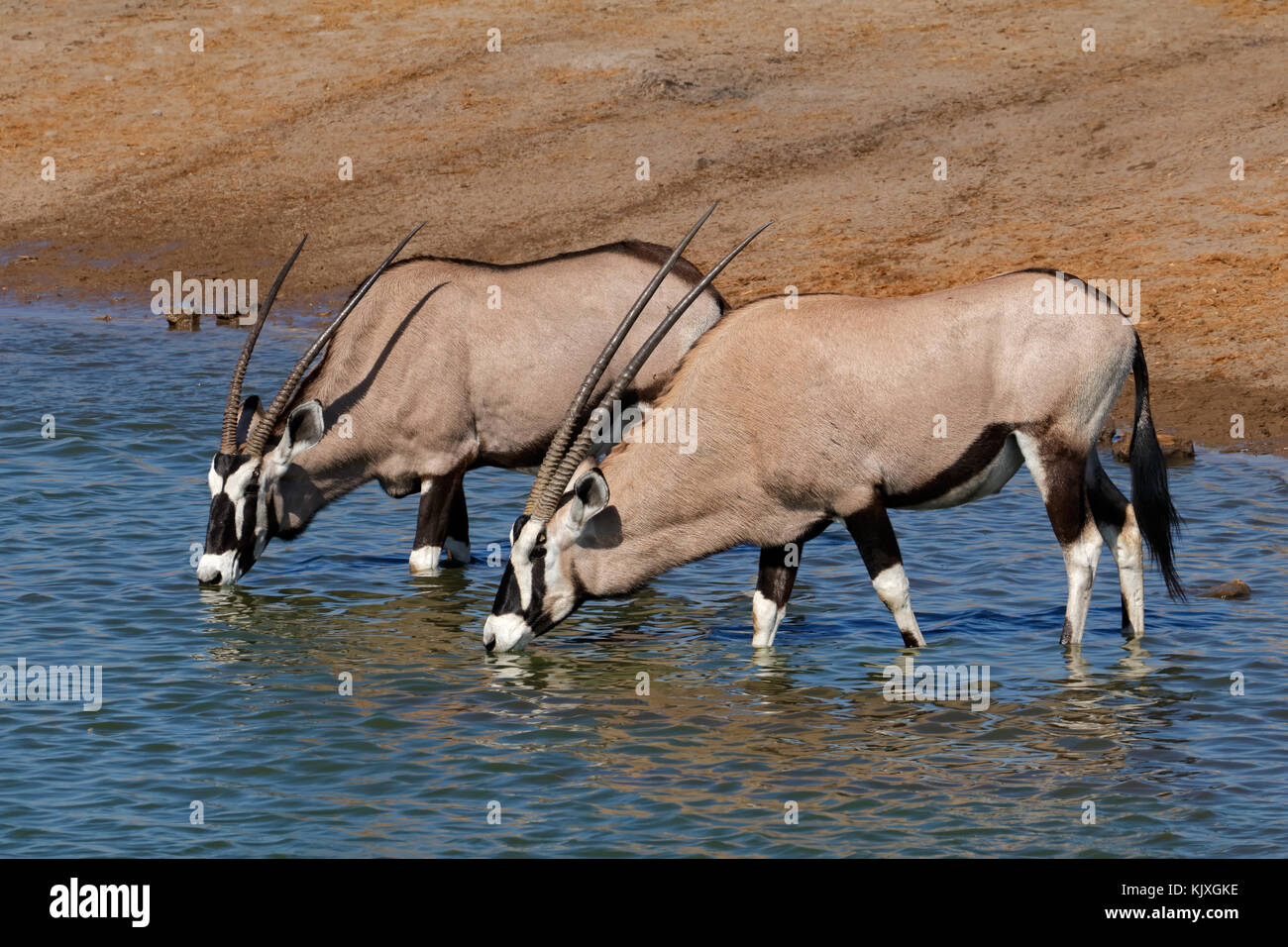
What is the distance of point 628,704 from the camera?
938 cm

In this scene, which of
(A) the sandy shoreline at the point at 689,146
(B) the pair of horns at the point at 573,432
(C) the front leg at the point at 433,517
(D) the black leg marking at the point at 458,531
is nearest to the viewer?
(B) the pair of horns at the point at 573,432

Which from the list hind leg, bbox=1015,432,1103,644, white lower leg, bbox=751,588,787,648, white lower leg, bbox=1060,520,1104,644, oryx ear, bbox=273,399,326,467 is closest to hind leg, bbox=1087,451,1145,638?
hind leg, bbox=1015,432,1103,644

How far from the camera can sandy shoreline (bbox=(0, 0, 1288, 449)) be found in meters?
18.4

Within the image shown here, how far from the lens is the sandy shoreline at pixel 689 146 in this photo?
60.3ft

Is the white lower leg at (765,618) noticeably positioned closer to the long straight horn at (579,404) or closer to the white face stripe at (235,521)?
the long straight horn at (579,404)

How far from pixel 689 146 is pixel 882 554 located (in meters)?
13.9

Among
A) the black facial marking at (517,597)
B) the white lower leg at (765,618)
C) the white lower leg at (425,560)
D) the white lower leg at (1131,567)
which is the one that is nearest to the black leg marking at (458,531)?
the white lower leg at (425,560)

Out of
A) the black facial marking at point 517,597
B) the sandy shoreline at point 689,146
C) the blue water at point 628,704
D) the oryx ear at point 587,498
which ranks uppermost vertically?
the sandy shoreline at point 689,146

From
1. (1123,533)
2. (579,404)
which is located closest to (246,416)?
(579,404)

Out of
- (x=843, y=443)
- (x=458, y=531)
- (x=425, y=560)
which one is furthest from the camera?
(x=458, y=531)

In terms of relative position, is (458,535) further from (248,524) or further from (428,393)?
(248,524)
